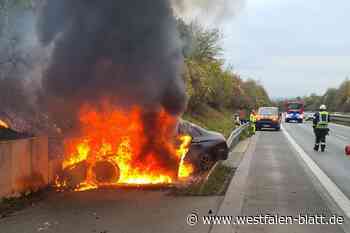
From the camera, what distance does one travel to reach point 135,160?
9.77 m

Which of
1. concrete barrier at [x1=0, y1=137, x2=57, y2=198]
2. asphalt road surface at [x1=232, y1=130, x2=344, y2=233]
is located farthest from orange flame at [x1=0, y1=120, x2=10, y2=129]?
asphalt road surface at [x1=232, y1=130, x2=344, y2=233]

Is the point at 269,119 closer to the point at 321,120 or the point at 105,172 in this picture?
the point at 321,120

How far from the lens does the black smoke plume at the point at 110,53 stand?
9.37 m

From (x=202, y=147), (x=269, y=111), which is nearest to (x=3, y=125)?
(x=202, y=147)

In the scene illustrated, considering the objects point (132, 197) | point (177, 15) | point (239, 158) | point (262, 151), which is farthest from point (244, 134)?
point (132, 197)

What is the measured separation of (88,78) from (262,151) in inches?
372

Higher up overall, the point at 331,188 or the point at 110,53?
the point at 110,53

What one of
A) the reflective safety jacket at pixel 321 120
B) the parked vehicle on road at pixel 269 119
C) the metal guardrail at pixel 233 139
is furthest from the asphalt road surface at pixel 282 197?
the parked vehicle on road at pixel 269 119

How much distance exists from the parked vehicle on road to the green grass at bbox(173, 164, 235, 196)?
23.4 meters

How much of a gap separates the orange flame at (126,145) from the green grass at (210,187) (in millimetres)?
830

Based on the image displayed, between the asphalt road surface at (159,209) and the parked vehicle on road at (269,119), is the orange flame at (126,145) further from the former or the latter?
the parked vehicle on road at (269,119)

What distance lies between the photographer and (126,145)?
9.84m

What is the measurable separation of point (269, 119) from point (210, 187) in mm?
25295

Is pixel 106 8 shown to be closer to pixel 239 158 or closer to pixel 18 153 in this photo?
pixel 18 153
